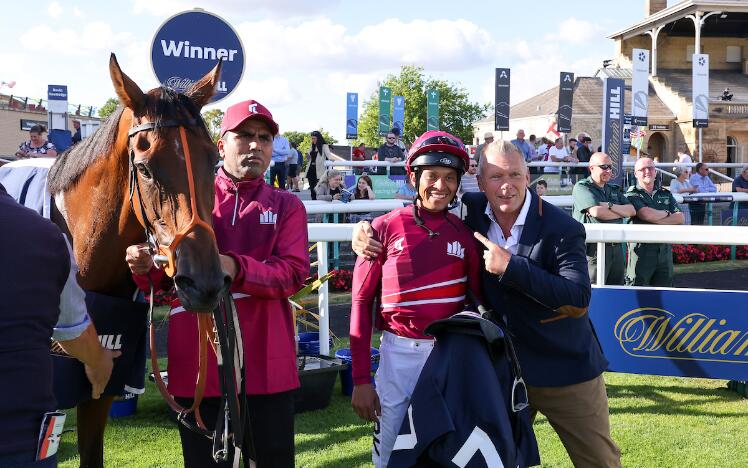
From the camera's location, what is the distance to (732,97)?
4347 cm

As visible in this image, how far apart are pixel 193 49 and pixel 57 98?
722 inches

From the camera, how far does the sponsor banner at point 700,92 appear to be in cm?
2821

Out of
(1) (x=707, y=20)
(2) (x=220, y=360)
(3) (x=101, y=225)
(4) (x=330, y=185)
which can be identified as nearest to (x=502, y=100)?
(4) (x=330, y=185)

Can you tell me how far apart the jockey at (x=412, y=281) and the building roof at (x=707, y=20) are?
4572 cm

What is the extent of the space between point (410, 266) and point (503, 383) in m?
0.51

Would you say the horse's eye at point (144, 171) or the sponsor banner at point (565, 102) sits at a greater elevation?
the sponsor banner at point (565, 102)

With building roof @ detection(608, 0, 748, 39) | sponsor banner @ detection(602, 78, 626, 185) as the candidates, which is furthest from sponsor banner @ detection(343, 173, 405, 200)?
building roof @ detection(608, 0, 748, 39)

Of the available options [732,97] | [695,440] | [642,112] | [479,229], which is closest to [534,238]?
[479,229]

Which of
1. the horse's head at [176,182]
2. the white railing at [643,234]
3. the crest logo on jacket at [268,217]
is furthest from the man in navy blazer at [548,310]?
the white railing at [643,234]

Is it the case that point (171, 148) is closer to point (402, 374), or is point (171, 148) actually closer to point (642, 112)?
point (402, 374)

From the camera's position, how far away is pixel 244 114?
2.40m

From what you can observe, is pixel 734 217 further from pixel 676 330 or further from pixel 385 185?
pixel 676 330

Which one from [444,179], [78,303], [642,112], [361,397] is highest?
[642,112]

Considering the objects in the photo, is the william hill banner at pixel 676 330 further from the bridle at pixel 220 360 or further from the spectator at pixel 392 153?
the spectator at pixel 392 153
